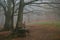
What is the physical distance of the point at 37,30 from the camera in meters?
6.32

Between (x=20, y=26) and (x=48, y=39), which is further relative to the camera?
(x=20, y=26)

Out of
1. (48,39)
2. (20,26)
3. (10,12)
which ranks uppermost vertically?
(10,12)

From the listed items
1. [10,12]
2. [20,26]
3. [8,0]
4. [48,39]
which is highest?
[8,0]

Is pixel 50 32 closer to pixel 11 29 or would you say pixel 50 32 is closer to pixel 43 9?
pixel 11 29

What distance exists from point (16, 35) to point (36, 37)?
657 millimetres

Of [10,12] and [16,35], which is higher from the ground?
[10,12]

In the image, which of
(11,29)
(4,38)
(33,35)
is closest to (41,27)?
(33,35)

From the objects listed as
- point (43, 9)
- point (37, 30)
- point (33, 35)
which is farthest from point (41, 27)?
point (43, 9)

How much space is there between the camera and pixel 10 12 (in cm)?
579

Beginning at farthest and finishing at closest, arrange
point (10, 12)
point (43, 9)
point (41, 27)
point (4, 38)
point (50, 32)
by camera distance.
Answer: point (43, 9) < point (41, 27) < point (50, 32) < point (10, 12) < point (4, 38)

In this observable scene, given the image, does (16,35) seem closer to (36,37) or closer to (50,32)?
(36,37)

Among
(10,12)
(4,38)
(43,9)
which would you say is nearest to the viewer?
(4,38)

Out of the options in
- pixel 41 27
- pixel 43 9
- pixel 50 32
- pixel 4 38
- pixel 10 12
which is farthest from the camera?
pixel 43 9

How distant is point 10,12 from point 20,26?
593 mm
